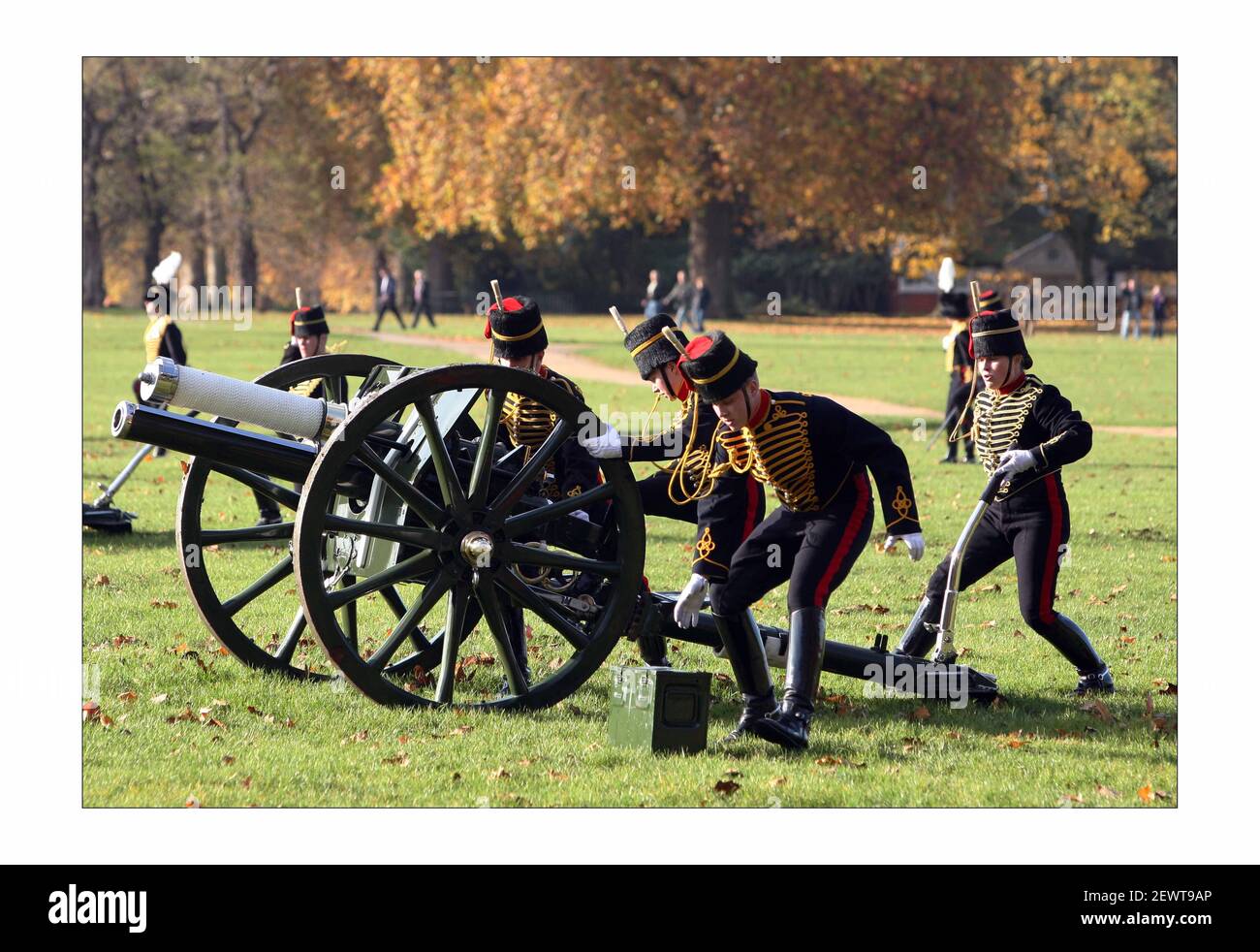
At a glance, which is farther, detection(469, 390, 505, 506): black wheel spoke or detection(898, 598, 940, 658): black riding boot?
detection(898, 598, 940, 658): black riding boot

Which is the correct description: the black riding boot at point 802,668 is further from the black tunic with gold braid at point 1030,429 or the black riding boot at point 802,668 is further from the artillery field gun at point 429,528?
the black tunic with gold braid at point 1030,429

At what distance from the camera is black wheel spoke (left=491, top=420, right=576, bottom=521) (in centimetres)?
669

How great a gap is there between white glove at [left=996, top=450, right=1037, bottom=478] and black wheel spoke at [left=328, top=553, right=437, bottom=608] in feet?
8.00

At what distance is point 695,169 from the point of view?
38.1m

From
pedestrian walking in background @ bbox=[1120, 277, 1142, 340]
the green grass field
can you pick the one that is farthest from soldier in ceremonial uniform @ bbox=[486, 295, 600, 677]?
pedestrian walking in background @ bbox=[1120, 277, 1142, 340]

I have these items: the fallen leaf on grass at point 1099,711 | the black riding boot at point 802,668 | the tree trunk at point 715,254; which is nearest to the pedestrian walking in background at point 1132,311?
the tree trunk at point 715,254

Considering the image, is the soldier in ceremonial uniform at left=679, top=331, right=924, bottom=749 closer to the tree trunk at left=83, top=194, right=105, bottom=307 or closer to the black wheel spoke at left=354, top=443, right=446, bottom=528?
the black wheel spoke at left=354, top=443, right=446, bottom=528

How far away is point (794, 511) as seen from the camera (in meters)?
6.80

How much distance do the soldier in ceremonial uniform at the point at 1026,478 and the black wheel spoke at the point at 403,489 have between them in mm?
2285

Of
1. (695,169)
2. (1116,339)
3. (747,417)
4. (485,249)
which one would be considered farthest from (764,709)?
(485,249)

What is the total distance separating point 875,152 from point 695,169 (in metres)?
3.98

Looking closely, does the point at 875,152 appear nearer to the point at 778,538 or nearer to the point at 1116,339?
the point at 1116,339

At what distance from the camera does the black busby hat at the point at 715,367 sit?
639cm

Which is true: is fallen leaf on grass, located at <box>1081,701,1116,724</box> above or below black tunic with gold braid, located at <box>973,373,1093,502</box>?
below
